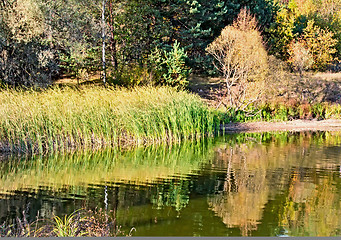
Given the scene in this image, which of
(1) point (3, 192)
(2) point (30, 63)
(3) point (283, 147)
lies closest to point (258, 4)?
(2) point (30, 63)

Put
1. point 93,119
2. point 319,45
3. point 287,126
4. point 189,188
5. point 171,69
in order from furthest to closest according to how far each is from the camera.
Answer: point 319,45
point 171,69
point 287,126
point 93,119
point 189,188

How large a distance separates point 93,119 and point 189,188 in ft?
20.7

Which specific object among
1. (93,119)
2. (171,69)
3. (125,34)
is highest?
(125,34)

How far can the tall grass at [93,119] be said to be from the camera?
593 inches

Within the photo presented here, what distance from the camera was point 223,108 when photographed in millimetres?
24172

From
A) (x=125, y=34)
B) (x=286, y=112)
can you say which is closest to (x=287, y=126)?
(x=286, y=112)

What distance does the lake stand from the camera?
820 centimetres

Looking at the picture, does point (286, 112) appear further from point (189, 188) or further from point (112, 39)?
point (189, 188)

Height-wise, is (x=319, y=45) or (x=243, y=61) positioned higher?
(x=319, y=45)

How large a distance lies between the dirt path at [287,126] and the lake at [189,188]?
585 cm

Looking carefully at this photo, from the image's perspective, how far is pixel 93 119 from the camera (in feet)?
53.0

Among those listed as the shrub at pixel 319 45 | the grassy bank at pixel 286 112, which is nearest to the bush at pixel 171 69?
the grassy bank at pixel 286 112

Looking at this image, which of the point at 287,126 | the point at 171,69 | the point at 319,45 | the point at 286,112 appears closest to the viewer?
the point at 287,126

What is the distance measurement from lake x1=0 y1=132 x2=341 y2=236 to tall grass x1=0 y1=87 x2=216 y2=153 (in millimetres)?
757
